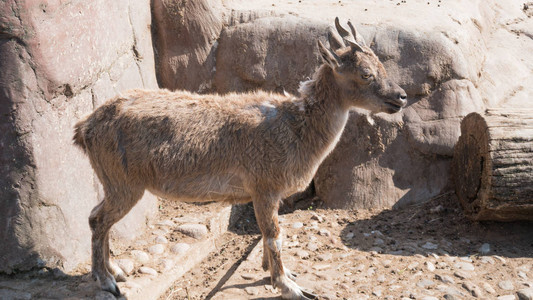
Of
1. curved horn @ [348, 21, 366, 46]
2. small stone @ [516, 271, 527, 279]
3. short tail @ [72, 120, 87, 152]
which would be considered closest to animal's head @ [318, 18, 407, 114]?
curved horn @ [348, 21, 366, 46]

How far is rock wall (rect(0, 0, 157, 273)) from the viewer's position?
5.60m

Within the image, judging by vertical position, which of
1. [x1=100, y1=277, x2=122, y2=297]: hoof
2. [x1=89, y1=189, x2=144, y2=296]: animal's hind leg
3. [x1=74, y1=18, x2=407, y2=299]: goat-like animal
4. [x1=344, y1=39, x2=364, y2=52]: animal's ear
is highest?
[x1=344, y1=39, x2=364, y2=52]: animal's ear

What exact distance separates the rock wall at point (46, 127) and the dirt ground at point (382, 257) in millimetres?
1366

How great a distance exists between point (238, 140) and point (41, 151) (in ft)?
6.49

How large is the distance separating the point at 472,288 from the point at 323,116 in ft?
7.79

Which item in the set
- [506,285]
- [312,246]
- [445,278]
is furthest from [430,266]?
[312,246]

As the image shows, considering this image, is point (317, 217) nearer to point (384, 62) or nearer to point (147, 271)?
point (384, 62)

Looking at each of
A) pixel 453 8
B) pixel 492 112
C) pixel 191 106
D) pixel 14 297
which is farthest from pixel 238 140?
pixel 453 8

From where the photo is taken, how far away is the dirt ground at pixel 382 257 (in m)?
6.04

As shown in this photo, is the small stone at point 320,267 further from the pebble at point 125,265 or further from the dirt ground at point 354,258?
the pebble at point 125,265

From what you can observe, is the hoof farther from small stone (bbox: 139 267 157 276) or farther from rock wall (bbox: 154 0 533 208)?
rock wall (bbox: 154 0 533 208)

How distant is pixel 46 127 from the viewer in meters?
5.84

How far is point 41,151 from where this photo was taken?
5777mm

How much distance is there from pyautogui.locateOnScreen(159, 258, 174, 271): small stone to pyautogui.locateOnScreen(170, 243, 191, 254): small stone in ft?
0.73
